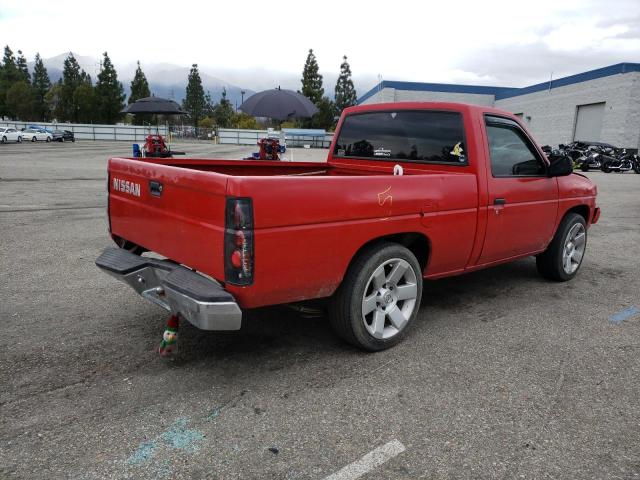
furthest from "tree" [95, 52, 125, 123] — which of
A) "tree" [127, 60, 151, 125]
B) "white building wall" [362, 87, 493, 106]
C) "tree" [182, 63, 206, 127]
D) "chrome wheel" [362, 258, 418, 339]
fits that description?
"chrome wheel" [362, 258, 418, 339]

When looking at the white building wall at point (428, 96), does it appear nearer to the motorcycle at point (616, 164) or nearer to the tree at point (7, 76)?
the motorcycle at point (616, 164)

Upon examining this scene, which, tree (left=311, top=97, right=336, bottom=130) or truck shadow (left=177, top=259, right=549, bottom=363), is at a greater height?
tree (left=311, top=97, right=336, bottom=130)

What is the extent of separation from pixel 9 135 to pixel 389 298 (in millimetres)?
43800

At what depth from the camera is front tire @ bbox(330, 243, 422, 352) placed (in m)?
3.35

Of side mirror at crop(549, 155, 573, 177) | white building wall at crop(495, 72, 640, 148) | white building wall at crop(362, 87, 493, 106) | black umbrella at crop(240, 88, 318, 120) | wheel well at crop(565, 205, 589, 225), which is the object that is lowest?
wheel well at crop(565, 205, 589, 225)

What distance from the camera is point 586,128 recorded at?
38.1 meters

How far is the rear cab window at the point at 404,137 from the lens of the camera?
4.23 m

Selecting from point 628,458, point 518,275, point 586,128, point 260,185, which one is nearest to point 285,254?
point 260,185

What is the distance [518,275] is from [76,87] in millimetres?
89387

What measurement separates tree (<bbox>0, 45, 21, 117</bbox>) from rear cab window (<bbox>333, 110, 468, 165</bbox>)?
298 feet

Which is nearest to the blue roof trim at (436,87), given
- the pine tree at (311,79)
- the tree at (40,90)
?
the pine tree at (311,79)

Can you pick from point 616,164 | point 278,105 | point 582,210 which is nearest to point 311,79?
point 616,164

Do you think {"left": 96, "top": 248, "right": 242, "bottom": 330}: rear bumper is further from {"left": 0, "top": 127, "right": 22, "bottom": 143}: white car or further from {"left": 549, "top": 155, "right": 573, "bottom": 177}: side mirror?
{"left": 0, "top": 127, "right": 22, "bottom": 143}: white car

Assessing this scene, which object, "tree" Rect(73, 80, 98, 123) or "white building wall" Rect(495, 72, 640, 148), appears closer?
"white building wall" Rect(495, 72, 640, 148)
